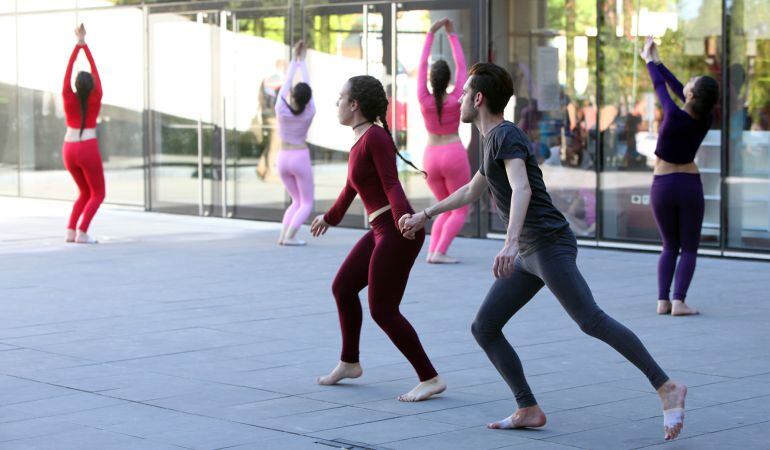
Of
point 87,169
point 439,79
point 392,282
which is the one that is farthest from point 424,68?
point 392,282

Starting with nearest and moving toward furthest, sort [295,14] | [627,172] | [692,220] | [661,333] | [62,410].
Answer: [62,410]
[661,333]
[692,220]
[627,172]
[295,14]

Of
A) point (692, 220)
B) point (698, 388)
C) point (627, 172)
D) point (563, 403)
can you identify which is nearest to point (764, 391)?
point (698, 388)

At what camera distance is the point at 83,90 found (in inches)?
586

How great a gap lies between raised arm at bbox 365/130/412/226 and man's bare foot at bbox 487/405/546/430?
1166 mm

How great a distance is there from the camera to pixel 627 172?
574 inches

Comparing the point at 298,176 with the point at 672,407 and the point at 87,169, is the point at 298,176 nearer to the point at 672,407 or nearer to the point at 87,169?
the point at 87,169

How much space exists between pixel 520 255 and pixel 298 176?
8.89 m

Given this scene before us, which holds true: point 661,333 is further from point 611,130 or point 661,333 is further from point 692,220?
point 611,130

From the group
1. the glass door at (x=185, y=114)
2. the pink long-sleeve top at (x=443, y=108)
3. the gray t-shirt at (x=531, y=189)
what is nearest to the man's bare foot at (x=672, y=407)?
the gray t-shirt at (x=531, y=189)

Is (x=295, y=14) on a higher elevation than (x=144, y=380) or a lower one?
higher

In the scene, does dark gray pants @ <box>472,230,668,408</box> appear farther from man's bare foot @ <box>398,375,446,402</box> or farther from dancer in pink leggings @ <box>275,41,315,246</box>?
dancer in pink leggings @ <box>275,41,315,246</box>

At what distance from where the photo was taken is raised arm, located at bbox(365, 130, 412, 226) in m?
6.72

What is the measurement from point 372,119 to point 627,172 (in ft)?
26.1

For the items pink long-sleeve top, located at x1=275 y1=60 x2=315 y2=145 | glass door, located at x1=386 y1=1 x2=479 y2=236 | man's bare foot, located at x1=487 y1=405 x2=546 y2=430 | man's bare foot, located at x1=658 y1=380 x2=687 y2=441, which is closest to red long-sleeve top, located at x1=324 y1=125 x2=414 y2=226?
man's bare foot, located at x1=487 y1=405 x2=546 y2=430
